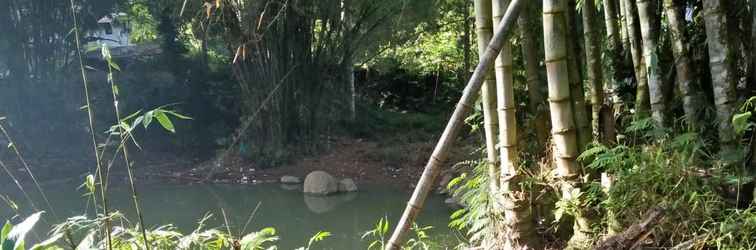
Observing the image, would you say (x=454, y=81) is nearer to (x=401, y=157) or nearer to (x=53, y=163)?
(x=401, y=157)

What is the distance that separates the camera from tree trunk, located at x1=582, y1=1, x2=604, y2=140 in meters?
2.02

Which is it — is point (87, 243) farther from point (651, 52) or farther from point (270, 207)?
point (270, 207)

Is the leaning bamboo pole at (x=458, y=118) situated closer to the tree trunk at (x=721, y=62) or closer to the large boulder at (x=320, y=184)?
the tree trunk at (x=721, y=62)

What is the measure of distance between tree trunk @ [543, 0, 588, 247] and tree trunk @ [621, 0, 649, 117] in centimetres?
27

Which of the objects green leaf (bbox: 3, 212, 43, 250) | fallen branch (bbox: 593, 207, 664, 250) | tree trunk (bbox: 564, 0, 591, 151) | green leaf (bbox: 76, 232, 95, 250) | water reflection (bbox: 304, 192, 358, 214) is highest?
tree trunk (bbox: 564, 0, 591, 151)

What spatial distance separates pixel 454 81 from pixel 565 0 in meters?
9.20

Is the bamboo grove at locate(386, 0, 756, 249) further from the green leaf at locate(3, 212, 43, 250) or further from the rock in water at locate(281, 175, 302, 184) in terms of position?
the rock in water at locate(281, 175, 302, 184)

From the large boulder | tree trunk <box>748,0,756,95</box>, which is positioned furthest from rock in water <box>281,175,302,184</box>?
tree trunk <box>748,0,756,95</box>

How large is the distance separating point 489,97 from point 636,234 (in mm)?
579

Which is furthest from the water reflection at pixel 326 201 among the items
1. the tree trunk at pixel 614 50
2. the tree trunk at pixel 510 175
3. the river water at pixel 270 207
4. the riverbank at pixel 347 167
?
the tree trunk at pixel 510 175

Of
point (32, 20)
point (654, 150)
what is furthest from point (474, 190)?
point (32, 20)

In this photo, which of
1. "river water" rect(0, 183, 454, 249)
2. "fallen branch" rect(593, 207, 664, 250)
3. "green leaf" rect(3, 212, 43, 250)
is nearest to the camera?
"green leaf" rect(3, 212, 43, 250)

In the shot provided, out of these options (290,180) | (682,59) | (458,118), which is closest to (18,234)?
(458,118)

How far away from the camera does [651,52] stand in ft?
6.11
